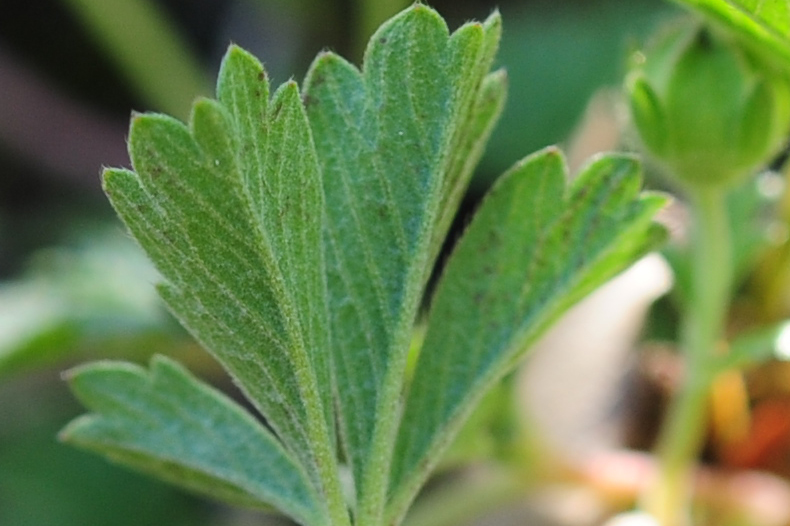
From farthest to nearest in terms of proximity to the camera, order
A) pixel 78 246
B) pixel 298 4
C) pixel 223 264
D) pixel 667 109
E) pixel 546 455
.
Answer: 1. pixel 298 4
2. pixel 78 246
3. pixel 546 455
4. pixel 667 109
5. pixel 223 264

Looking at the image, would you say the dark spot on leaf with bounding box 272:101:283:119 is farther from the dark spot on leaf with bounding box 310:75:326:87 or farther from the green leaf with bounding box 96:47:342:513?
the dark spot on leaf with bounding box 310:75:326:87

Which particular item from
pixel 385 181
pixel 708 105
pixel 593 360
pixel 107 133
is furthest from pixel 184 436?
pixel 107 133

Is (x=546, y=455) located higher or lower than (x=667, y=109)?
lower

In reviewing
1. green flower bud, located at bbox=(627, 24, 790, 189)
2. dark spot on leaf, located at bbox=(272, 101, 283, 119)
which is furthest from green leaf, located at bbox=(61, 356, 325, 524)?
green flower bud, located at bbox=(627, 24, 790, 189)

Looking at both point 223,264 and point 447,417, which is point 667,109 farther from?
point 223,264

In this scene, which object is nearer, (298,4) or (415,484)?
(415,484)

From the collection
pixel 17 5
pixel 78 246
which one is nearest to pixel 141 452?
pixel 78 246
